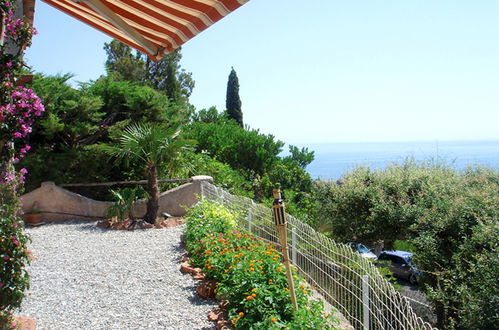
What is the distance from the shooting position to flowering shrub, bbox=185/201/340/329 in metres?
3.69

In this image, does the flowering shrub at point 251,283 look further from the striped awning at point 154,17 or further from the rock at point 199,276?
the striped awning at point 154,17

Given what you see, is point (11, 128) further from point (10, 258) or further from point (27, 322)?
point (27, 322)

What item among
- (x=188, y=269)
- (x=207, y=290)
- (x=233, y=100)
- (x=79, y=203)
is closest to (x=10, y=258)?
(x=207, y=290)

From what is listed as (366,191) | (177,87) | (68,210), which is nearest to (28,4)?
(68,210)

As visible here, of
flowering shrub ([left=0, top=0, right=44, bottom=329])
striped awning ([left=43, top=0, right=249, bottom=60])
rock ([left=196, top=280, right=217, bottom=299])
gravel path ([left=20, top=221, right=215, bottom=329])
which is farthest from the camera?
rock ([left=196, top=280, right=217, bottom=299])

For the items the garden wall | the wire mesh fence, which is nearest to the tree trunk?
the garden wall

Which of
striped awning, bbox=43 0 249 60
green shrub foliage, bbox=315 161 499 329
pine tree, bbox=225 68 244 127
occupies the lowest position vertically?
green shrub foliage, bbox=315 161 499 329

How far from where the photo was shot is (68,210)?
9.82 m

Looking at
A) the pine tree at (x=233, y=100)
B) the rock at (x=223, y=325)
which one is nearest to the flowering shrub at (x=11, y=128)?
the rock at (x=223, y=325)

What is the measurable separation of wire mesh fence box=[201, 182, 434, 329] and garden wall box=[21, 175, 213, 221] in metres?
3.41

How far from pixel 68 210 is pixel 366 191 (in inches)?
324

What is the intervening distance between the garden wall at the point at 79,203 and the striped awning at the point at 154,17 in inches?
261

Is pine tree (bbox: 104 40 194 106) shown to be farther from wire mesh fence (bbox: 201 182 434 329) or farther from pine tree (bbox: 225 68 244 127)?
Result: wire mesh fence (bbox: 201 182 434 329)

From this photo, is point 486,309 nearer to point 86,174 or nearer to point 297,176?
point 86,174
